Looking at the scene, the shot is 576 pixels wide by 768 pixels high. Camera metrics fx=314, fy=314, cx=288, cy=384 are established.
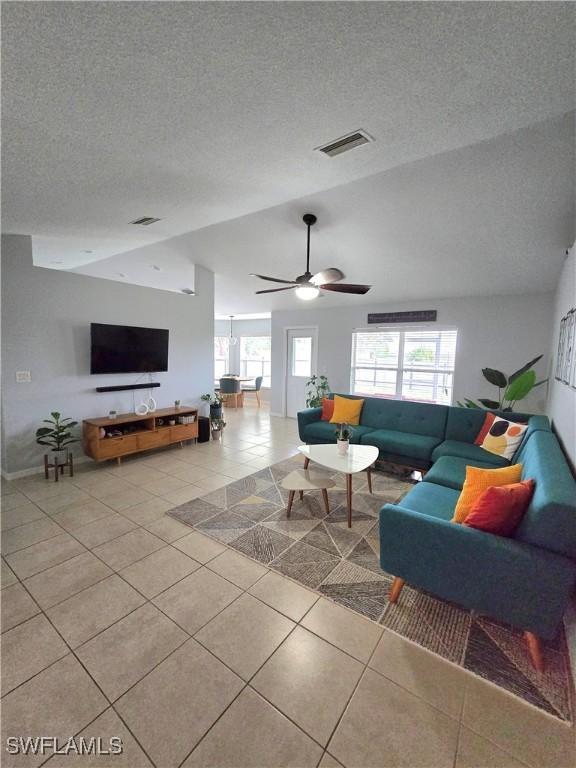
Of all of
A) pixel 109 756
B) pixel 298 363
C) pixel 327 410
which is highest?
pixel 298 363

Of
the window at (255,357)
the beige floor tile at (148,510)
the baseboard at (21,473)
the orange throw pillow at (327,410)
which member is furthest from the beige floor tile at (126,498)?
the window at (255,357)

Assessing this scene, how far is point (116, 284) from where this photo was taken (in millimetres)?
4379

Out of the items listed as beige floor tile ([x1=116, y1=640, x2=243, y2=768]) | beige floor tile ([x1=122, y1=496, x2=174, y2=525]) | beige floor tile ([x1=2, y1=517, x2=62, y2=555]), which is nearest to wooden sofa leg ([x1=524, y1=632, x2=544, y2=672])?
beige floor tile ([x1=116, y1=640, x2=243, y2=768])

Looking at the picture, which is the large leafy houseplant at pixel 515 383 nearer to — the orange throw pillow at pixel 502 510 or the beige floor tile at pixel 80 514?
the orange throw pillow at pixel 502 510

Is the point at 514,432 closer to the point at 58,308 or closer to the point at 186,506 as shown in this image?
the point at 186,506

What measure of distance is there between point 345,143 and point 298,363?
5.15 meters

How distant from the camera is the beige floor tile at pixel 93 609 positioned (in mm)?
1684

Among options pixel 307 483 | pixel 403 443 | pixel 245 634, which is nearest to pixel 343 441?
pixel 307 483

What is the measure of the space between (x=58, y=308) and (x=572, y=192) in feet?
17.5

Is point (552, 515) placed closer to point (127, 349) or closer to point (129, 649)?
point (129, 649)

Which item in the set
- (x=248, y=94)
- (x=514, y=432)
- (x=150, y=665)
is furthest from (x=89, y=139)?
(x=514, y=432)

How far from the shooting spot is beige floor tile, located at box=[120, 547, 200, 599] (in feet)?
Answer: 6.56

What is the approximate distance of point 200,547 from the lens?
7.88 ft

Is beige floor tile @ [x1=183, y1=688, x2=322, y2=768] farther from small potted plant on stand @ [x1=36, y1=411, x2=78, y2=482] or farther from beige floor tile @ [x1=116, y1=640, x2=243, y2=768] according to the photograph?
small potted plant on stand @ [x1=36, y1=411, x2=78, y2=482]
